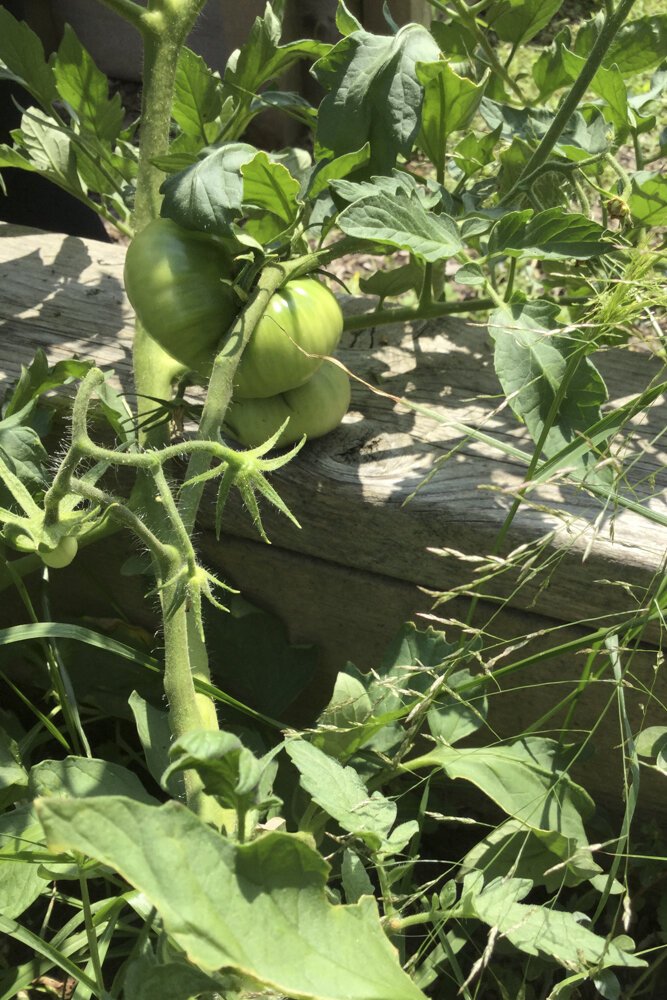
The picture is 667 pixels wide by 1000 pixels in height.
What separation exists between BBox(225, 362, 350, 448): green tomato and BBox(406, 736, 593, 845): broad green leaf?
1.37ft

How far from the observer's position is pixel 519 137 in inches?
46.1

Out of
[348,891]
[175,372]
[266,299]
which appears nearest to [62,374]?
[175,372]

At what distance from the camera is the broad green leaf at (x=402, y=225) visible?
0.95 meters

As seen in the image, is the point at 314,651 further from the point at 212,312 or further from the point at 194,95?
the point at 194,95

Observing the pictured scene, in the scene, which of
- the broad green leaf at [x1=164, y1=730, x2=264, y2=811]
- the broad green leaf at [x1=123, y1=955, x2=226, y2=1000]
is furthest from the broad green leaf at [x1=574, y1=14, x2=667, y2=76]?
the broad green leaf at [x1=123, y1=955, x2=226, y2=1000]

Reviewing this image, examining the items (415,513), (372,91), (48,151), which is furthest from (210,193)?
(48,151)

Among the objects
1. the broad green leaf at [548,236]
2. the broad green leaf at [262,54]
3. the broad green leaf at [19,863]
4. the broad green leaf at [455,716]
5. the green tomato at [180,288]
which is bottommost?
the broad green leaf at [19,863]

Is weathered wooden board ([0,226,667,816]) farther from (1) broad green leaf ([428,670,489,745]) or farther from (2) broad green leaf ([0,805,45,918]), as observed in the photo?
(2) broad green leaf ([0,805,45,918])

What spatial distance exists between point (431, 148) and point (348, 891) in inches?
33.4

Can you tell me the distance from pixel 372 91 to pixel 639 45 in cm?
44

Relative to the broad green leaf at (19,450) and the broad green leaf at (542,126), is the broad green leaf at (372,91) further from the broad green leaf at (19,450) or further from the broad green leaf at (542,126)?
the broad green leaf at (19,450)

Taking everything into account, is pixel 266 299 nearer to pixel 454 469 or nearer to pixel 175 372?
pixel 175 372

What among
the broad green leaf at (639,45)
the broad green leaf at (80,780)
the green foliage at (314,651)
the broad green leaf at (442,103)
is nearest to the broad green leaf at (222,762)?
the green foliage at (314,651)

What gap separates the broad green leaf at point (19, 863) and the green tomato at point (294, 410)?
50 centimetres
